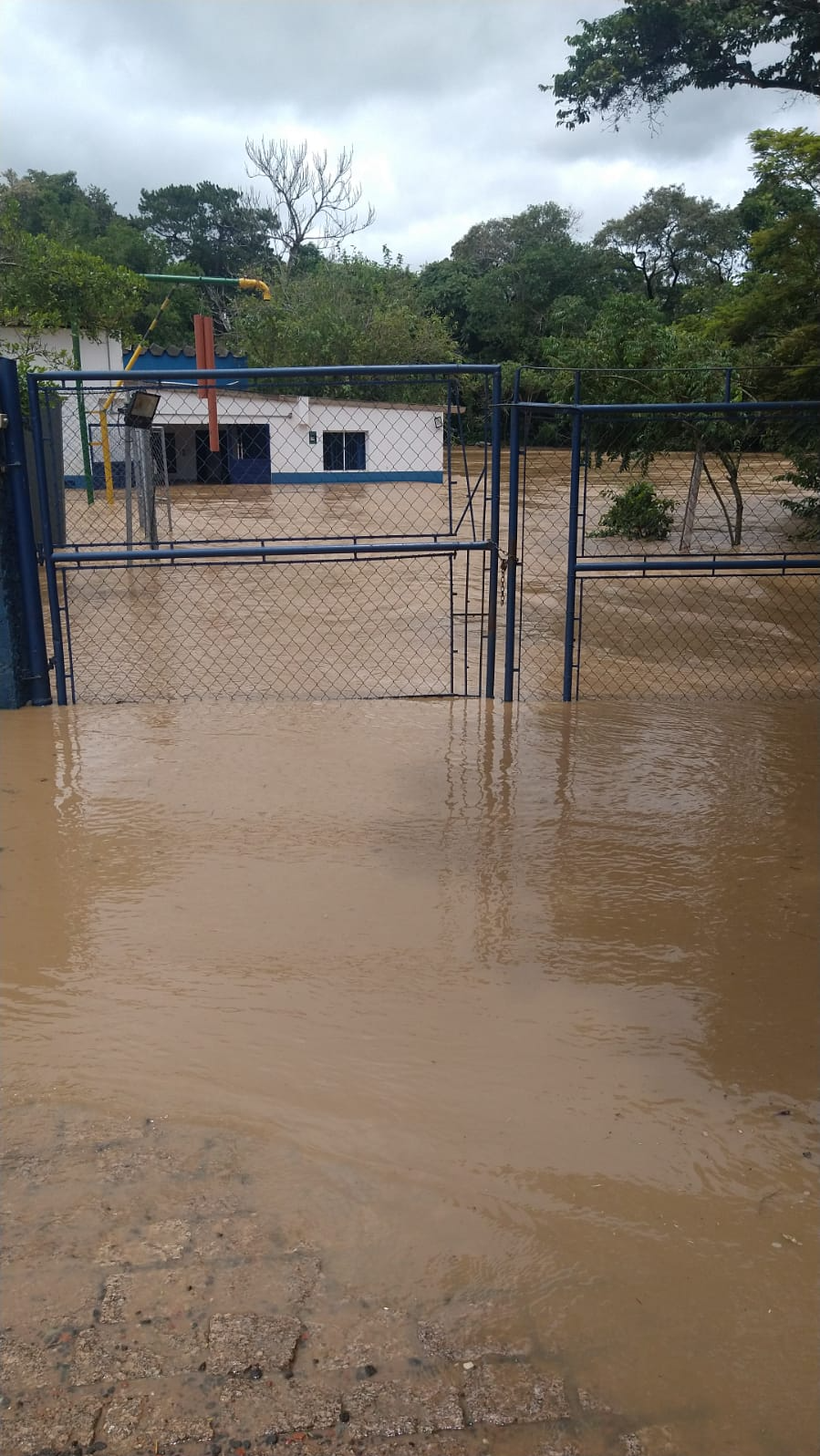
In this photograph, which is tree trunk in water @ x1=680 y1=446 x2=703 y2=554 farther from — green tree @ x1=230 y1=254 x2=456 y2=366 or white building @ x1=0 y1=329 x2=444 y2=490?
green tree @ x1=230 y1=254 x2=456 y2=366

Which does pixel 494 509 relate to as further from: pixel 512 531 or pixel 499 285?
pixel 499 285

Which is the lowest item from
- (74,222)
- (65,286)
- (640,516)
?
(640,516)

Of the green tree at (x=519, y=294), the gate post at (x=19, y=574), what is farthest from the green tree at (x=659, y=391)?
the green tree at (x=519, y=294)

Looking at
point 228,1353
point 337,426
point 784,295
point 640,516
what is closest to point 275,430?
point 337,426

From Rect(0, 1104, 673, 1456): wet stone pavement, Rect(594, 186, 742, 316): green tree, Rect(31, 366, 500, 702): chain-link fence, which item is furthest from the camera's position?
Rect(594, 186, 742, 316): green tree

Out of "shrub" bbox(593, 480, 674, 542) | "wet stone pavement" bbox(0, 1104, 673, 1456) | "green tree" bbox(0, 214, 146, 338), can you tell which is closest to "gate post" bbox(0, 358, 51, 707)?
"wet stone pavement" bbox(0, 1104, 673, 1456)

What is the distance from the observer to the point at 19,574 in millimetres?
6238

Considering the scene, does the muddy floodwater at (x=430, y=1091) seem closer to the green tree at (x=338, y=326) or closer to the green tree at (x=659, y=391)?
the green tree at (x=659, y=391)

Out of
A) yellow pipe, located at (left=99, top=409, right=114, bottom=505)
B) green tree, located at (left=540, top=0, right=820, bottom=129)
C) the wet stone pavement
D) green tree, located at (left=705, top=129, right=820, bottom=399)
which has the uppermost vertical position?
green tree, located at (left=540, top=0, right=820, bottom=129)

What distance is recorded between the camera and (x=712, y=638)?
30.0 feet

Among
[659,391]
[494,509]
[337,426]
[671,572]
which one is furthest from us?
[337,426]

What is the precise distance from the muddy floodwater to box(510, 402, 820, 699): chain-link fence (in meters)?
2.08

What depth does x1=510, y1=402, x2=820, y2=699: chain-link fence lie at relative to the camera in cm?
685

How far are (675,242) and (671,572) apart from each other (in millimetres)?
33358
